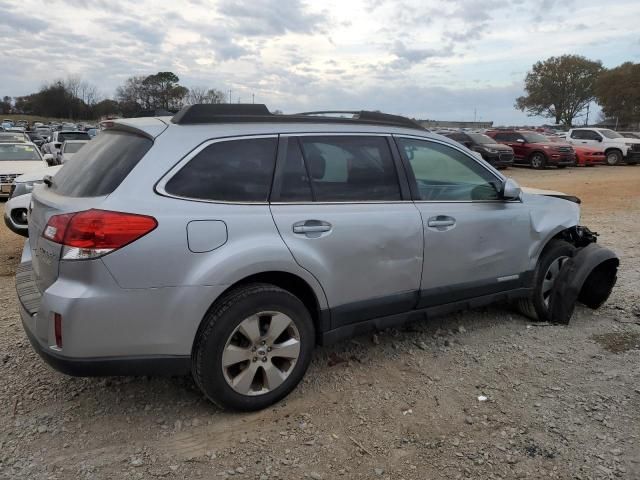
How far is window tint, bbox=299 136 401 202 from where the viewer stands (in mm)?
3471

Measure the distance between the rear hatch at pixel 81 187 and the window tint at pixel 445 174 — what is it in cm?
184

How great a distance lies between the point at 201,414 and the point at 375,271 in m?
1.38

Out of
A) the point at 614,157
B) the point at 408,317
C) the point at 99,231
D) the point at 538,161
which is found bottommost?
the point at 408,317

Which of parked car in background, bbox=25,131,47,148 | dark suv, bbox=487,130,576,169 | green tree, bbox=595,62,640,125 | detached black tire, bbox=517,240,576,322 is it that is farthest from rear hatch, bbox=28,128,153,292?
green tree, bbox=595,62,640,125

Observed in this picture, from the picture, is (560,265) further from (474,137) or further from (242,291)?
(474,137)

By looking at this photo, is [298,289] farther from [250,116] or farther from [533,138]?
[533,138]

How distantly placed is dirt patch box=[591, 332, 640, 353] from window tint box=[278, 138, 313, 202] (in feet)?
8.86

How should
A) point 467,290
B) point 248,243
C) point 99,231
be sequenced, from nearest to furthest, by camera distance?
point 99,231 → point 248,243 → point 467,290

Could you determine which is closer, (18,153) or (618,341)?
(618,341)

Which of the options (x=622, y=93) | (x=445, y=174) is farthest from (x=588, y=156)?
(x=622, y=93)

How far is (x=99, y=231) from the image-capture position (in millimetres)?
2715

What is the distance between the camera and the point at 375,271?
3572 millimetres

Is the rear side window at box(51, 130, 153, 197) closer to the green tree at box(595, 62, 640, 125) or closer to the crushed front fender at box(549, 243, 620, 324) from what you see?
the crushed front fender at box(549, 243, 620, 324)

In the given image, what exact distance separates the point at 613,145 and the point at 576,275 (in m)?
25.2
